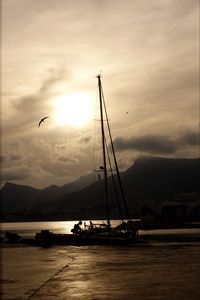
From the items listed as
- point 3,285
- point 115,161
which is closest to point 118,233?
point 115,161

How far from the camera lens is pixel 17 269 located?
29.1 metres

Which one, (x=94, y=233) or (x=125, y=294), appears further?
(x=94, y=233)

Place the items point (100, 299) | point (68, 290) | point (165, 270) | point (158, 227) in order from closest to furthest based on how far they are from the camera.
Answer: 1. point (100, 299)
2. point (68, 290)
3. point (165, 270)
4. point (158, 227)

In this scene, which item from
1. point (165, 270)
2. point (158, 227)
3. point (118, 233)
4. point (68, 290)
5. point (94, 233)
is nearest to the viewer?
point (68, 290)

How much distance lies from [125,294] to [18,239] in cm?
4796

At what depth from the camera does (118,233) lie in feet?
201

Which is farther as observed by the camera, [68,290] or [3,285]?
[3,285]

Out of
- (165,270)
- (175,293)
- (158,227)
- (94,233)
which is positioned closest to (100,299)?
(175,293)

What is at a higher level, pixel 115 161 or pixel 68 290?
pixel 115 161

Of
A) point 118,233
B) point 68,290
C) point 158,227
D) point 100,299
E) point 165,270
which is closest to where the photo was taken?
point 100,299

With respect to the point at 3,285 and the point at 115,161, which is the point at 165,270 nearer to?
the point at 3,285

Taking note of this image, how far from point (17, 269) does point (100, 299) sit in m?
11.6

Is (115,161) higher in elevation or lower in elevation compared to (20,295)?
higher

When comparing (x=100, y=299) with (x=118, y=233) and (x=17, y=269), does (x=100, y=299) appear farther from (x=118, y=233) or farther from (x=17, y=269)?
(x=118, y=233)
